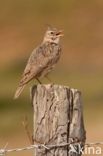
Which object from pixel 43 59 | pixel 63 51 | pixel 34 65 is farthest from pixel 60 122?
pixel 63 51

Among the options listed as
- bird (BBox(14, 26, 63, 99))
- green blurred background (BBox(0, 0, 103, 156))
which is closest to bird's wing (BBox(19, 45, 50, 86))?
bird (BBox(14, 26, 63, 99))

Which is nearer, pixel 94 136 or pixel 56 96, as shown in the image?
pixel 56 96

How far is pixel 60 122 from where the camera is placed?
918 cm

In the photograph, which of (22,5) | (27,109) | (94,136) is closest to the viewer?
(94,136)

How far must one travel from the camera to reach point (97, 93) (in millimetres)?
29156

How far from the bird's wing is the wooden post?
204cm

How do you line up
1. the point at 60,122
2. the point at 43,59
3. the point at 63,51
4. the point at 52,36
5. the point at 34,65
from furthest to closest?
the point at 63,51
the point at 52,36
the point at 43,59
the point at 34,65
the point at 60,122

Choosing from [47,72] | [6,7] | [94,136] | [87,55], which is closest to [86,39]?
[87,55]

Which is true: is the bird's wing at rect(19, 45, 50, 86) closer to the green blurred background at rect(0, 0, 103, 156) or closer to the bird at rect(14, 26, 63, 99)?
the bird at rect(14, 26, 63, 99)

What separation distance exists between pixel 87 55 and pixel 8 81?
5.59 meters

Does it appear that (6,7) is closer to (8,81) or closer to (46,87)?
(8,81)

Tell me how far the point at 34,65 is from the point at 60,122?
2.39m

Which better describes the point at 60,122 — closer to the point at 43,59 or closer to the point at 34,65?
the point at 34,65

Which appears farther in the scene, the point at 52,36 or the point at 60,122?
the point at 52,36
